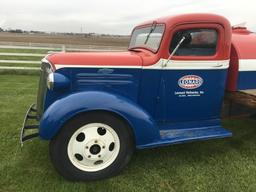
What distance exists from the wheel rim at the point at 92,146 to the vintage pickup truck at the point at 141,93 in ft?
0.04

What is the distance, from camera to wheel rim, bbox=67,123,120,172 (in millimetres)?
3387

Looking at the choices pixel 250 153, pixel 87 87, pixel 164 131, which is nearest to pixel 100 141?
→ pixel 87 87

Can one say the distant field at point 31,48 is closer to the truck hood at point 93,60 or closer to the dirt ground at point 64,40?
the dirt ground at point 64,40

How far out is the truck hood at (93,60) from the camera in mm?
3518

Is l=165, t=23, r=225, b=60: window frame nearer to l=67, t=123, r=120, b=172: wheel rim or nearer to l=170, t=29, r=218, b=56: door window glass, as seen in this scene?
l=170, t=29, r=218, b=56: door window glass

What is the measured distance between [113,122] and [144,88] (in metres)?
0.63

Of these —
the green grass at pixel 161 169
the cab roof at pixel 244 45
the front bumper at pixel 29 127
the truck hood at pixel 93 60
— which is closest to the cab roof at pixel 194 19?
the cab roof at pixel 244 45

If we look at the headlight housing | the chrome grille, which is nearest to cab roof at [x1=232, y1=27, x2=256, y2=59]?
the headlight housing

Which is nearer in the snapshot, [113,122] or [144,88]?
[113,122]

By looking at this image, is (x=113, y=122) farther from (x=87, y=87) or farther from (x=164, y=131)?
(x=164, y=131)

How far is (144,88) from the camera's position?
3.76m

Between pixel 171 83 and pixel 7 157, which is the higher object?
pixel 171 83

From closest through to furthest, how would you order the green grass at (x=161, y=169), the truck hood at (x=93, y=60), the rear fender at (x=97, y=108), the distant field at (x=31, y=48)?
1. the rear fender at (x=97, y=108)
2. the green grass at (x=161, y=169)
3. the truck hood at (x=93, y=60)
4. the distant field at (x=31, y=48)

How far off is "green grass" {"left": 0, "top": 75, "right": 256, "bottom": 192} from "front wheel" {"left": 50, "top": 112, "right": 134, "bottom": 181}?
0.13 metres
